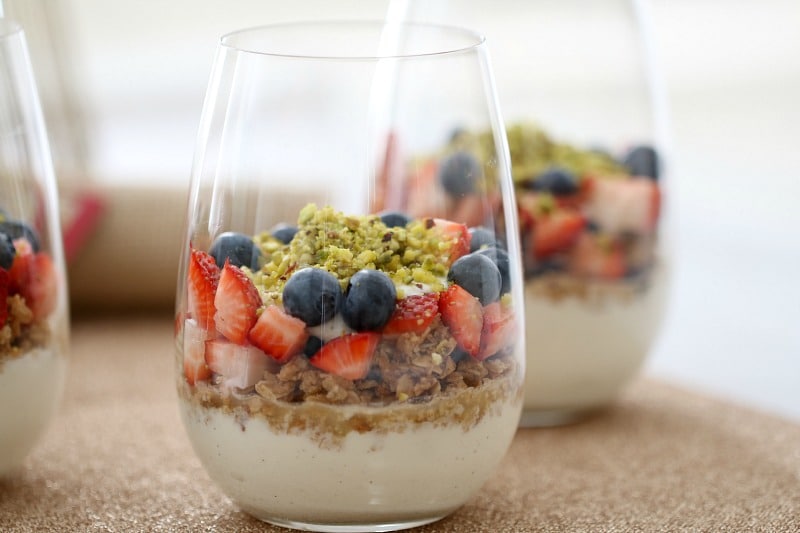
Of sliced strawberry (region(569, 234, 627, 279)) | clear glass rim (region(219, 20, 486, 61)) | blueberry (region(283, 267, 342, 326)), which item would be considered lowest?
sliced strawberry (region(569, 234, 627, 279))

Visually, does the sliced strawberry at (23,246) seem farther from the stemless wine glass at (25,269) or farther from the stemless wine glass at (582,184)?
the stemless wine glass at (582,184)

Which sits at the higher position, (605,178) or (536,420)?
(605,178)

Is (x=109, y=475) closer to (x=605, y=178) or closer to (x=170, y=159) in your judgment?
(x=605, y=178)

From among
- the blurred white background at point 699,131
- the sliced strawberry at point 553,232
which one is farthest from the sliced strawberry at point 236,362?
the blurred white background at point 699,131

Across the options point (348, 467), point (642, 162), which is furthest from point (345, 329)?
point (642, 162)

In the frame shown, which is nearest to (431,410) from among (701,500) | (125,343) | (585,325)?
(701,500)

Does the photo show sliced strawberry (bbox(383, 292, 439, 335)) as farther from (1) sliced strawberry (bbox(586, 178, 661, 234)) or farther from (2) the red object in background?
(2) the red object in background

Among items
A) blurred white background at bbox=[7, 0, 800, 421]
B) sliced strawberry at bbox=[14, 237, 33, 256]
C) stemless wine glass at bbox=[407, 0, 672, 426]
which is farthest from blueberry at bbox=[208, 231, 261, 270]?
blurred white background at bbox=[7, 0, 800, 421]
